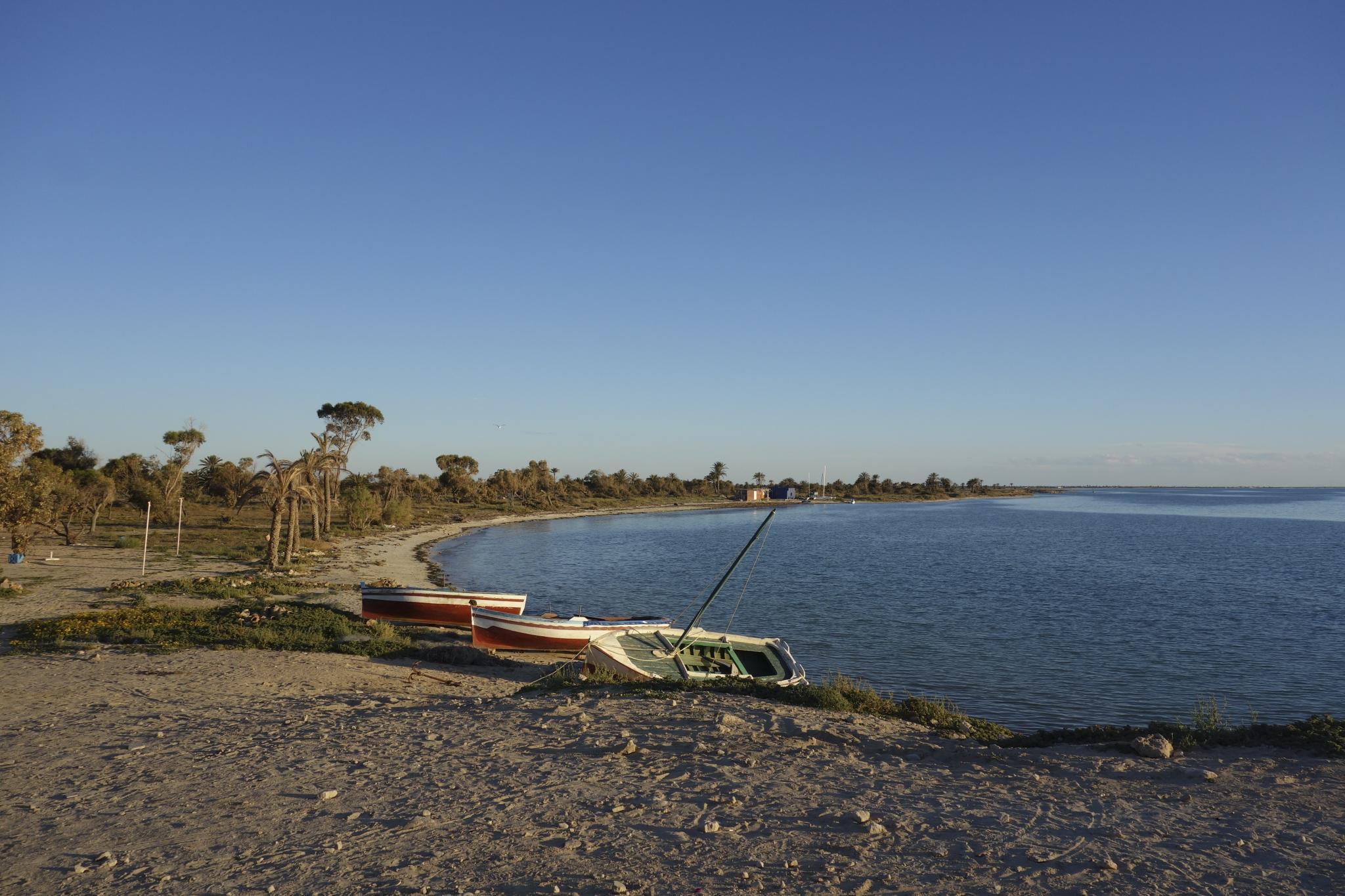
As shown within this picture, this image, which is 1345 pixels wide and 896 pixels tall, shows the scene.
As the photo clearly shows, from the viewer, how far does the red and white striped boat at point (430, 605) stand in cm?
2772

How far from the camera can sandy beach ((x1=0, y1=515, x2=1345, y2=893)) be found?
691 centimetres

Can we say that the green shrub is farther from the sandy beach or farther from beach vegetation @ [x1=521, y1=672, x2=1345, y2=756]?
the sandy beach

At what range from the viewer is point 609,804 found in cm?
865

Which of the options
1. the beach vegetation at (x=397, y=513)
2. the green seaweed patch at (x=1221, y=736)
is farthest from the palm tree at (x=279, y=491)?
the beach vegetation at (x=397, y=513)

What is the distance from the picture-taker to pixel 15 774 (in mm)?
9906

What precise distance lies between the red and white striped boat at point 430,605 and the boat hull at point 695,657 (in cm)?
880

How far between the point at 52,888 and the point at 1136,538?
315 ft

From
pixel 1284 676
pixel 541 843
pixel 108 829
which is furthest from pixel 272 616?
pixel 1284 676

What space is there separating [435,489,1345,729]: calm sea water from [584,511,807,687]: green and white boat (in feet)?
8.97

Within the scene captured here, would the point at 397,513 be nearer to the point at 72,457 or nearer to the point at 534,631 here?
the point at 72,457

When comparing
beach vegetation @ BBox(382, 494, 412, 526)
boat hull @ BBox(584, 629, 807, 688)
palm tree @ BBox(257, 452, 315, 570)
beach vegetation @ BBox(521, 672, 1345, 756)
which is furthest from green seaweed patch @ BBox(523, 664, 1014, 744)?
beach vegetation @ BBox(382, 494, 412, 526)

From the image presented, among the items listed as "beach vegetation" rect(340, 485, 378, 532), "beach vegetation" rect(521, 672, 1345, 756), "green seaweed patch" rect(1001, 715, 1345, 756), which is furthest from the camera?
"beach vegetation" rect(340, 485, 378, 532)

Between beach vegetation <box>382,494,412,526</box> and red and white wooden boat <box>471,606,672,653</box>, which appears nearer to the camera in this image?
red and white wooden boat <box>471,606,672,653</box>

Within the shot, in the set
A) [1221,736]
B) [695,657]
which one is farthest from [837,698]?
[695,657]
